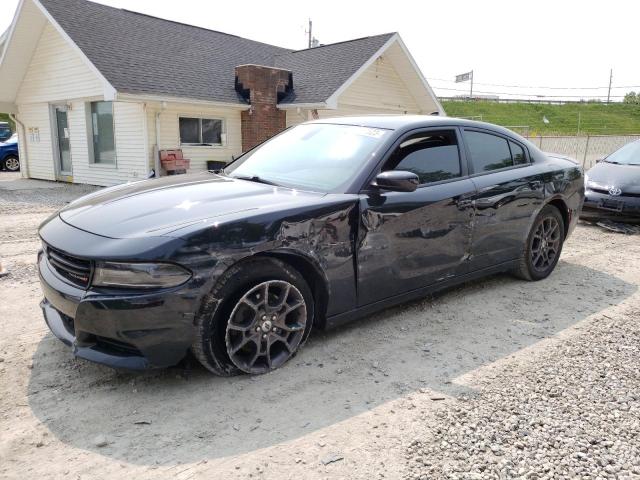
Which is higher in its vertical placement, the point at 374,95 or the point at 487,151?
the point at 374,95

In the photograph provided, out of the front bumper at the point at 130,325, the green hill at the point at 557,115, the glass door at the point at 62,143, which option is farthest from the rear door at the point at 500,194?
the green hill at the point at 557,115

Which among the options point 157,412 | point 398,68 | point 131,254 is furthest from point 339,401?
point 398,68

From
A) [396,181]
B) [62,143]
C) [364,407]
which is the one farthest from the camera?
[62,143]

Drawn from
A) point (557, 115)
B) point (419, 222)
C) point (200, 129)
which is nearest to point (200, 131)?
point (200, 129)

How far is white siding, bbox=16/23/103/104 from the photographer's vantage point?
13.9m

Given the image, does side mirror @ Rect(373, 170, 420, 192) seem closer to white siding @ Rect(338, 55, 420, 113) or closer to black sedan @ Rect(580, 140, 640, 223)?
black sedan @ Rect(580, 140, 640, 223)

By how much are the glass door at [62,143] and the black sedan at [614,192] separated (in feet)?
47.0

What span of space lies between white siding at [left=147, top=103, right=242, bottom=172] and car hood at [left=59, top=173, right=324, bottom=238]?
10.5 meters

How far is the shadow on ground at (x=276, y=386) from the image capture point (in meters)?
2.54

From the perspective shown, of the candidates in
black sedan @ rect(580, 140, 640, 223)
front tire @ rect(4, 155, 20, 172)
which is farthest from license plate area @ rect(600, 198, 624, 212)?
front tire @ rect(4, 155, 20, 172)

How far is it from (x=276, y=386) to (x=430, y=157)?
87.6 inches

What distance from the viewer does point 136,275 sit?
268 cm

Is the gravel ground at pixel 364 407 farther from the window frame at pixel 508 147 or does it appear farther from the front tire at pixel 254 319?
the window frame at pixel 508 147

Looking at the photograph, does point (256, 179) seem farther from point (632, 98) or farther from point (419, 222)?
point (632, 98)
